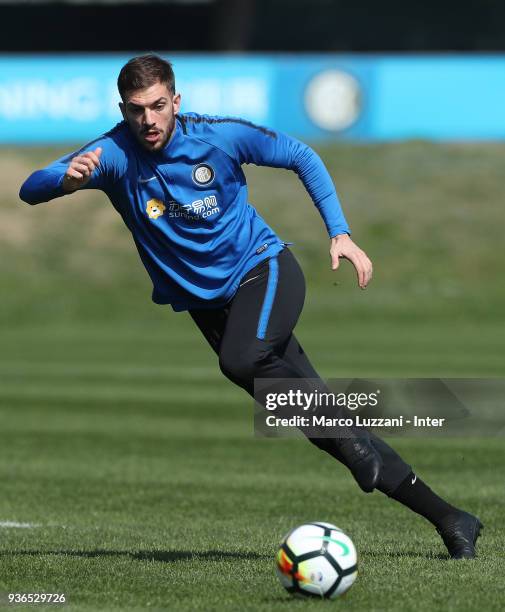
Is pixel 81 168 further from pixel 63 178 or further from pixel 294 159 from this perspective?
pixel 294 159

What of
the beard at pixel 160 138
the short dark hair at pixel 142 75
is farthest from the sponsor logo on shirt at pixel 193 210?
the short dark hair at pixel 142 75

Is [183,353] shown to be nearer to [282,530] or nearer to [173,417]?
[173,417]

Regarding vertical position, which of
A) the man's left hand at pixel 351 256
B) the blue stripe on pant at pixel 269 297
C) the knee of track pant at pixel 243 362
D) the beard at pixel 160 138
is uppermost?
the beard at pixel 160 138

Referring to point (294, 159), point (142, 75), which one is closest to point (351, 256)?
point (294, 159)

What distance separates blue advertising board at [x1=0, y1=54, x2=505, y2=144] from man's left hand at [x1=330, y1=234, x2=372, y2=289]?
2241 cm

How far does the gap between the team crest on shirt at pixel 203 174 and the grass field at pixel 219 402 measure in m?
1.96

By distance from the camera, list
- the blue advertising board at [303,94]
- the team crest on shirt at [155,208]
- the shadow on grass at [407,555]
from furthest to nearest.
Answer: the blue advertising board at [303,94]
the shadow on grass at [407,555]
the team crest on shirt at [155,208]

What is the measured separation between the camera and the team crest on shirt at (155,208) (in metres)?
7.14

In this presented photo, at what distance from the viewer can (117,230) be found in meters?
31.2

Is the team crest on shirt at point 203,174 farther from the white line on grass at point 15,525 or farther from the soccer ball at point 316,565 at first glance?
the white line on grass at point 15,525

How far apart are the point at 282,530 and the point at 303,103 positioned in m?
22.4

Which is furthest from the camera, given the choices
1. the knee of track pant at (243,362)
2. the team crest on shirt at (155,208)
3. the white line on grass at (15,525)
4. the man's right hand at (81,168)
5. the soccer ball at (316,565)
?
the white line on grass at (15,525)

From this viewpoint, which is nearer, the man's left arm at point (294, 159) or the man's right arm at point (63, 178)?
the man's right arm at point (63, 178)

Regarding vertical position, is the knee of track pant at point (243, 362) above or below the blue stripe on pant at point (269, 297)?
below
